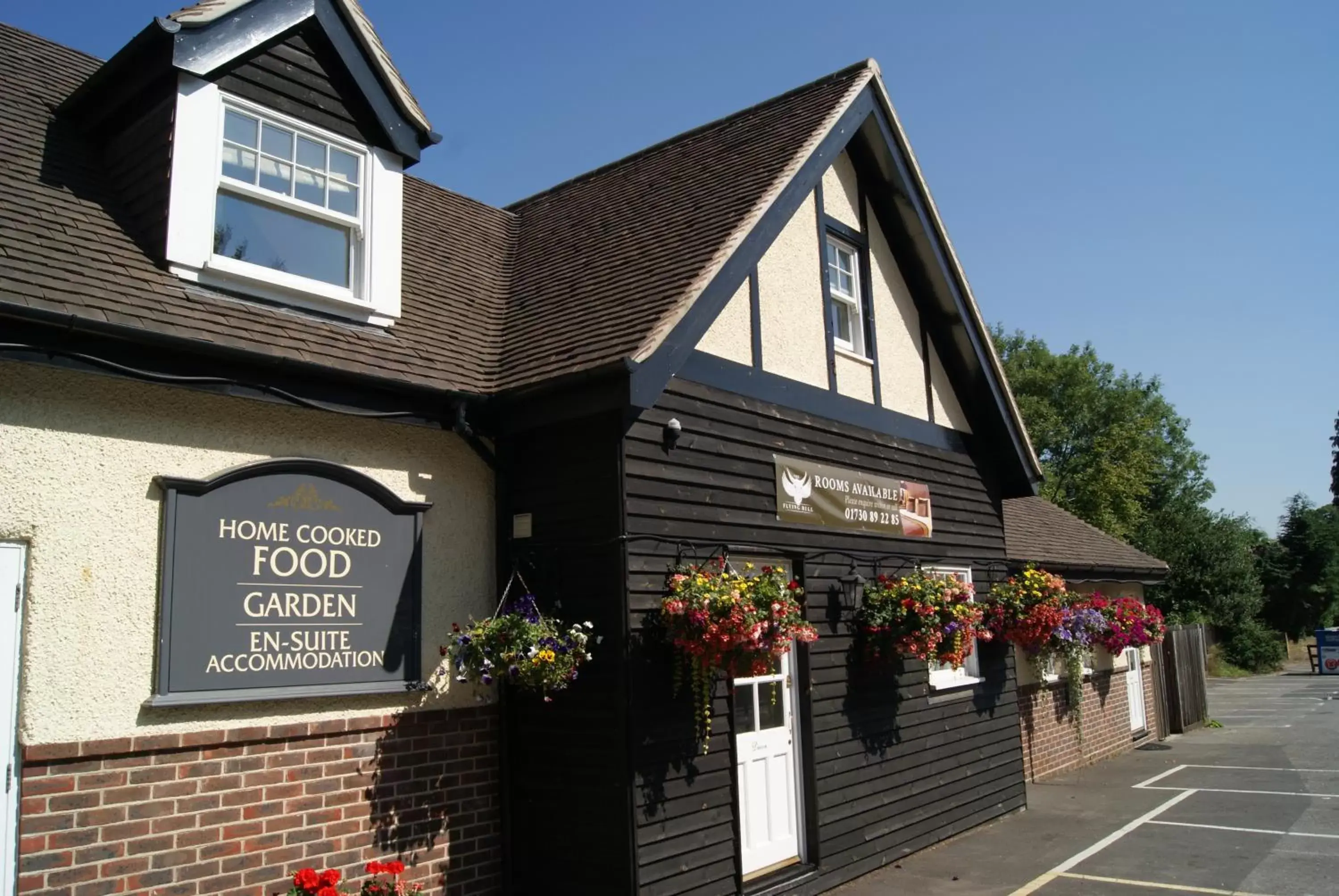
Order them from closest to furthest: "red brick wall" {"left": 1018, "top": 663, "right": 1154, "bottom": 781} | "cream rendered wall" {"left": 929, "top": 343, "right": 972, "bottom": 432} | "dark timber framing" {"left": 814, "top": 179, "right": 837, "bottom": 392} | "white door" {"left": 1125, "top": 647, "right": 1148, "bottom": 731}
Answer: "dark timber framing" {"left": 814, "top": 179, "right": 837, "bottom": 392} → "cream rendered wall" {"left": 929, "top": 343, "right": 972, "bottom": 432} → "red brick wall" {"left": 1018, "top": 663, "right": 1154, "bottom": 781} → "white door" {"left": 1125, "top": 647, "right": 1148, "bottom": 731}

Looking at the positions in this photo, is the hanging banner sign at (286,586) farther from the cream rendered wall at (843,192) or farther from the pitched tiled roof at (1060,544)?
the pitched tiled roof at (1060,544)

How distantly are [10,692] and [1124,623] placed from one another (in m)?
14.0

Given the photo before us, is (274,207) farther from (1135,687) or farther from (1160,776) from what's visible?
(1135,687)

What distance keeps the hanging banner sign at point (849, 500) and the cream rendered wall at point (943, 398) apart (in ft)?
3.72

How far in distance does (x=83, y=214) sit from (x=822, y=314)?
622cm

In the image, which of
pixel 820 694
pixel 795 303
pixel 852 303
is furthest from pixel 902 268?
pixel 820 694

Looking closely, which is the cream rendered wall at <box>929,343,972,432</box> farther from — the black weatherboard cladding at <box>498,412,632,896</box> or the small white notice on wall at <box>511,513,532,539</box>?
the small white notice on wall at <box>511,513,532,539</box>

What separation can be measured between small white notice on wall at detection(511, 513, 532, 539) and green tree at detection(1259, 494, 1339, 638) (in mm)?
50049

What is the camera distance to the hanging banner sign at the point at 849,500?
8930 millimetres

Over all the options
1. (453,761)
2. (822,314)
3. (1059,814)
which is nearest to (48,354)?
(453,761)

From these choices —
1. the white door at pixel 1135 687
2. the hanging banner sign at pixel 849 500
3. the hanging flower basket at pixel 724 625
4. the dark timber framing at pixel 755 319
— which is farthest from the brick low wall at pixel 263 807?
the white door at pixel 1135 687

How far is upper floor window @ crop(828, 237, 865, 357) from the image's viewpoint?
34.6ft

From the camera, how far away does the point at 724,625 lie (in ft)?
22.6

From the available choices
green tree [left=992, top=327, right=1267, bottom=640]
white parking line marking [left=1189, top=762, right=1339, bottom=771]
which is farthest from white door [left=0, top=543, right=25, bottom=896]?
green tree [left=992, top=327, right=1267, bottom=640]
